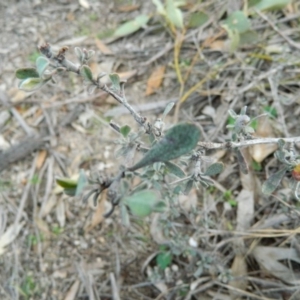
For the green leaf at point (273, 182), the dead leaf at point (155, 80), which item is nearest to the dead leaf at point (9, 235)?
the dead leaf at point (155, 80)

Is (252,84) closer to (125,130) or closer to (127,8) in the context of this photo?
(127,8)

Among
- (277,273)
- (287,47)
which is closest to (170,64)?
(287,47)

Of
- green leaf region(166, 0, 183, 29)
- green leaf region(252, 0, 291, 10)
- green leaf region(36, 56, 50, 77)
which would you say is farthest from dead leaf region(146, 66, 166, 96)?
green leaf region(36, 56, 50, 77)

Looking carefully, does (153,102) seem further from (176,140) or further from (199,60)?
(176,140)

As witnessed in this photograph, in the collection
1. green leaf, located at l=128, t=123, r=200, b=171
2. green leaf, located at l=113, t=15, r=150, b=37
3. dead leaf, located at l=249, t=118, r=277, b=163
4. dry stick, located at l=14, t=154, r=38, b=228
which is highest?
green leaf, located at l=128, t=123, r=200, b=171

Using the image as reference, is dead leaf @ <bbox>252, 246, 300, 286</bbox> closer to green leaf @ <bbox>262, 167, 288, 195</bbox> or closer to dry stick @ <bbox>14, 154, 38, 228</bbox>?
green leaf @ <bbox>262, 167, 288, 195</bbox>
